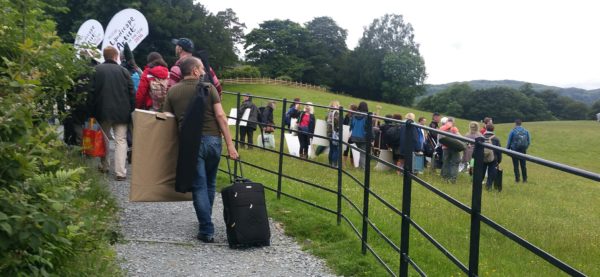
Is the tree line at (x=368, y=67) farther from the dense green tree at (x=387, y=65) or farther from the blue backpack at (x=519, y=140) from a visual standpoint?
the blue backpack at (x=519, y=140)

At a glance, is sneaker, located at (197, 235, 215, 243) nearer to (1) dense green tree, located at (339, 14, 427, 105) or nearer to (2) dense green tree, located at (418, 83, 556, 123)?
(1) dense green tree, located at (339, 14, 427, 105)

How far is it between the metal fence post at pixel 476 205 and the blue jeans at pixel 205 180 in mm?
3450

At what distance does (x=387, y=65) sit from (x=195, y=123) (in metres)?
90.1

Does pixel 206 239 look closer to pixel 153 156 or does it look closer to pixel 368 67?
pixel 153 156

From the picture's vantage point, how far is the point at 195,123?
601 centimetres

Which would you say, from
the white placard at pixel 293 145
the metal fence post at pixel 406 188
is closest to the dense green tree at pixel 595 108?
the white placard at pixel 293 145

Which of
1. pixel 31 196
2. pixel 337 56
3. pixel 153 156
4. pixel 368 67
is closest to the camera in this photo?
pixel 31 196

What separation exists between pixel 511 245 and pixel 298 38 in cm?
10470

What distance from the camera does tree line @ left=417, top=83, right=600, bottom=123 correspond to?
354 ft

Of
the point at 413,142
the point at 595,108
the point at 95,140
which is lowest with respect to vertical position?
the point at 95,140

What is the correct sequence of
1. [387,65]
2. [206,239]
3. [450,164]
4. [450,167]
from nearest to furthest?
1. [450,167]
2. [450,164]
3. [206,239]
4. [387,65]

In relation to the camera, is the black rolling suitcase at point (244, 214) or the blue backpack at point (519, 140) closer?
the black rolling suitcase at point (244, 214)

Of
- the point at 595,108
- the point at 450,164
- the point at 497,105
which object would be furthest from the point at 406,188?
the point at 595,108

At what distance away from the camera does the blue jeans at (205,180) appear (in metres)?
6.25
